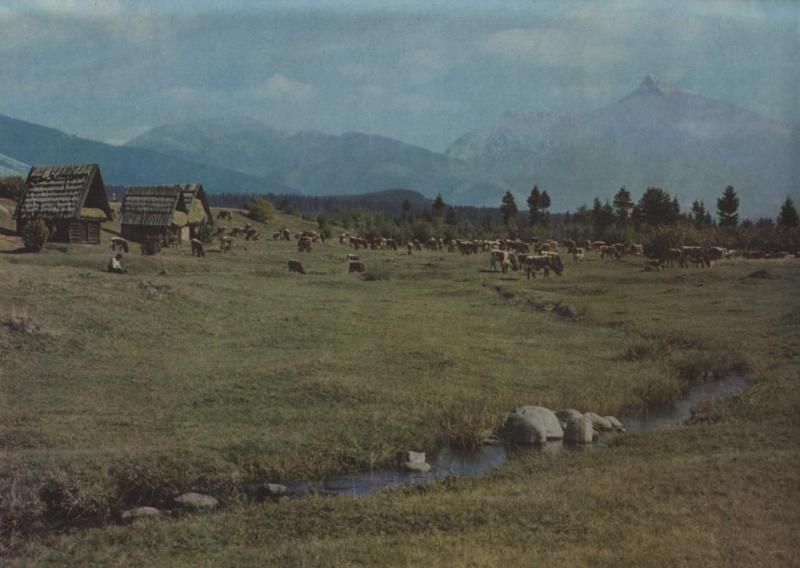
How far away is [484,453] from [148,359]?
10.2 metres

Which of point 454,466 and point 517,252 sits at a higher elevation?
point 517,252

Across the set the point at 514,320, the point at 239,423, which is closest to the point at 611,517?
the point at 239,423

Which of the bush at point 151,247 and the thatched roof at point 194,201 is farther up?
the thatched roof at point 194,201

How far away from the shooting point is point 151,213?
190 ft

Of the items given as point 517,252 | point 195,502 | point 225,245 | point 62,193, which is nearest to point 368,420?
point 195,502

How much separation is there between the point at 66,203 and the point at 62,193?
134cm

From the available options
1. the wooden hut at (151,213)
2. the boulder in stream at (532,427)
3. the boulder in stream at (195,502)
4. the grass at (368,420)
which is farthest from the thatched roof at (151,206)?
the boulder in stream at (195,502)

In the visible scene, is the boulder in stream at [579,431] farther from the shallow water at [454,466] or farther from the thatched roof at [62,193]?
the thatched roof at [62,193]

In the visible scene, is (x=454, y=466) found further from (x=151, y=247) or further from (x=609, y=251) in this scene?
(x=609, y=251)

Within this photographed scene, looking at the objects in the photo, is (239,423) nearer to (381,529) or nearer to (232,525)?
(232,525)

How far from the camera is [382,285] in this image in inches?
1721

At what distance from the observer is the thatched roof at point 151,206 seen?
5753cm

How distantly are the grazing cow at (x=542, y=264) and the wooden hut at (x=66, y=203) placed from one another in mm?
28301

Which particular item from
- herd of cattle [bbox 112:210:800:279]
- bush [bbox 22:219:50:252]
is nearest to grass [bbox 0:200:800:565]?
bush [bbox 22:219:50:252]
